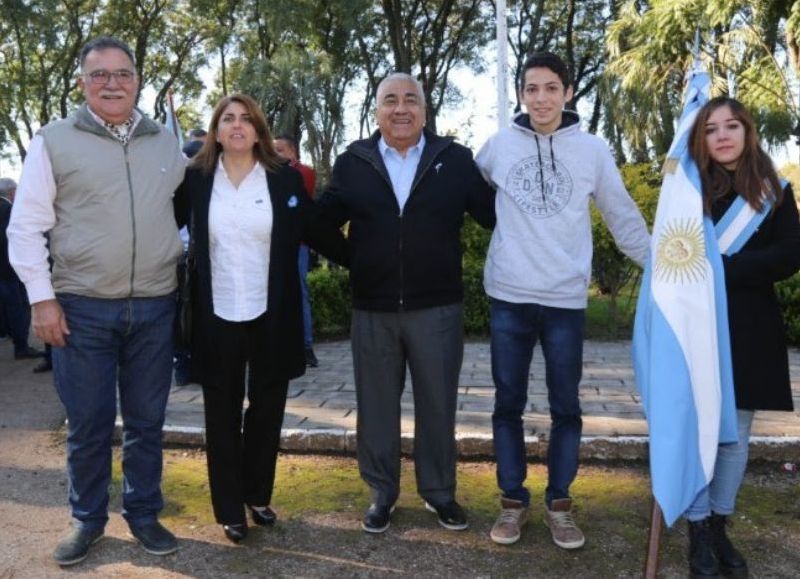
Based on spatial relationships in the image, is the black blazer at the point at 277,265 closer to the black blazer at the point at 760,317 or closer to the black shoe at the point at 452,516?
the black shoe at the point at 452,516

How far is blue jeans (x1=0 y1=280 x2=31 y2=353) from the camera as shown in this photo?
8547 millimetres

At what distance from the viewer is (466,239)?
31.2ft

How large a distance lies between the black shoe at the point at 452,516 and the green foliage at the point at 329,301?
571 centimetres

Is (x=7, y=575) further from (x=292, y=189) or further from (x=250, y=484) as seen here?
(x=292, y=189)

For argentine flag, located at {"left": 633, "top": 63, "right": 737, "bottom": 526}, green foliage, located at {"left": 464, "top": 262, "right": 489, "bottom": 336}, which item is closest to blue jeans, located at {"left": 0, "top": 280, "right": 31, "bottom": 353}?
green foliage, located at {"left": 464, "top": 262, "right": 489, "bottom": 336}

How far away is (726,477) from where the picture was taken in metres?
3.14

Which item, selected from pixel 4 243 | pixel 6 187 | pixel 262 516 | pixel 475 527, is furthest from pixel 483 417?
pixel 6 187

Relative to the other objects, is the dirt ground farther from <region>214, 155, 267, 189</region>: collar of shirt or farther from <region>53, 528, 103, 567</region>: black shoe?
<region>214, 155, 267, 189</region>: collar of shirt

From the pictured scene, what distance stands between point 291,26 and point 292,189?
19831 mm

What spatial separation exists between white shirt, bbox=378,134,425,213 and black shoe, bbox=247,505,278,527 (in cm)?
158

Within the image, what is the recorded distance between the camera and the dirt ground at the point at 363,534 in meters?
3.27

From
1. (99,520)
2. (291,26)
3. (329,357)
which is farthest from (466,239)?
(291,26)

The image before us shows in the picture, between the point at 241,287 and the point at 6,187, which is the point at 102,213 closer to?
the point at 241,287

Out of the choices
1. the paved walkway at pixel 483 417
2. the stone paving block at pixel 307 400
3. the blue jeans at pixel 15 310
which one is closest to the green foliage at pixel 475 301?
the paved walkway at pixel 483 417
